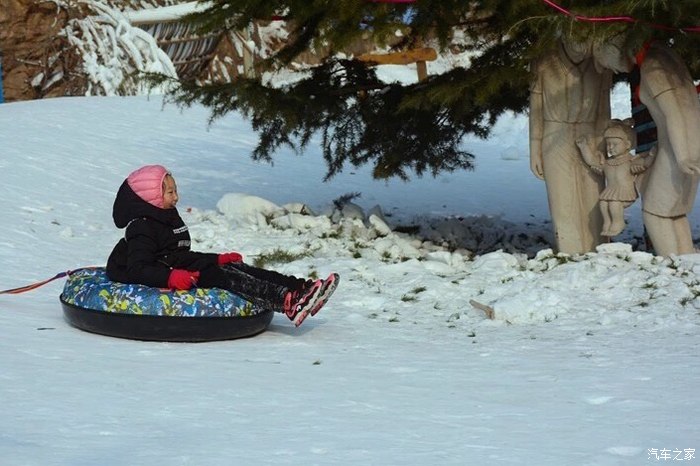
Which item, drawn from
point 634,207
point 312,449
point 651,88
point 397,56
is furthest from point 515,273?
point 397,56

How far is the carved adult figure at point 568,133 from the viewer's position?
27.9 ft

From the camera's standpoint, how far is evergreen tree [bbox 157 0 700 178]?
7523 millimetres

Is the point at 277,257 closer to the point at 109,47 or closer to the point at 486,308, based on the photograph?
the point at 486,308

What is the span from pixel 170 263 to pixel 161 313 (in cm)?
42

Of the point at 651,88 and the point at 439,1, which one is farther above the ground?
the point at 439,1

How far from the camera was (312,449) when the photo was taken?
413cm

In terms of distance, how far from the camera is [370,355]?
5.96m

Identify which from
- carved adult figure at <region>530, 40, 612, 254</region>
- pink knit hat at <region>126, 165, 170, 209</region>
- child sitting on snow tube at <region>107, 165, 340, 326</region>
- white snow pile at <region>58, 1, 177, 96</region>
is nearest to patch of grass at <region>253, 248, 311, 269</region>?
carved adult figure at <region>530, 40, 612, 254</region>

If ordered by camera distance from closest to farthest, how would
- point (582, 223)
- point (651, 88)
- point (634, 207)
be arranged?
point (651, 88) < point (582, 223) < point (634, 207)

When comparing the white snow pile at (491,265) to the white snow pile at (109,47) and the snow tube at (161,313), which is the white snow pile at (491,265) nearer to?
the snow tube at (161,313)

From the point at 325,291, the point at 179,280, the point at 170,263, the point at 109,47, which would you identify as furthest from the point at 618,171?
the point at 109,47

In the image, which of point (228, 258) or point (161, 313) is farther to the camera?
point (228, 258)

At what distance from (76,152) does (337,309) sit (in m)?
6.27

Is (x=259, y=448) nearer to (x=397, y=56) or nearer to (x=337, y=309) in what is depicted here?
(x=337, y=309)
